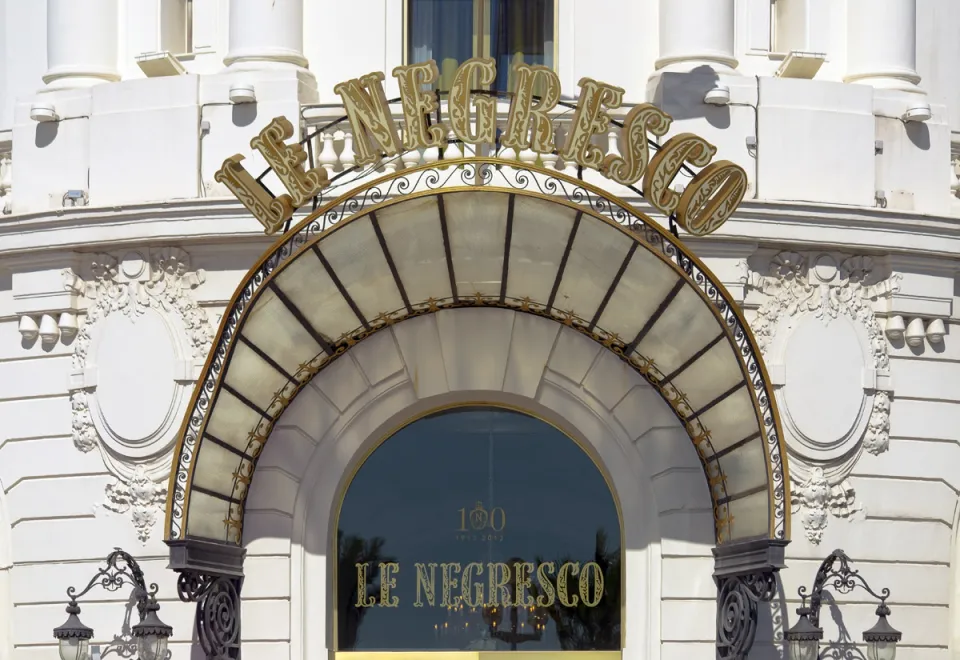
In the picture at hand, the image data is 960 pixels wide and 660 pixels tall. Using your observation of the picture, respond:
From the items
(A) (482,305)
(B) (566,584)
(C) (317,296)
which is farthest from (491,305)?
(B) (566,584)

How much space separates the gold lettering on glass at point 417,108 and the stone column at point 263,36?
2.83 meters

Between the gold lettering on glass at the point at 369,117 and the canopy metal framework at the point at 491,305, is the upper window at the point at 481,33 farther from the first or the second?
the gold lettering on glass at the point at 369,117

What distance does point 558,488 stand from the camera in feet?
74.1

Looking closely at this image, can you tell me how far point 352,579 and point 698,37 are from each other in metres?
7.25

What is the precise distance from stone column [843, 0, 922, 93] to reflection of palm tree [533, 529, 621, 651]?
6.56 m

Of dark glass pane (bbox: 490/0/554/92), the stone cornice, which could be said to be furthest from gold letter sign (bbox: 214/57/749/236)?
dark glass pane (bbox: 490/0/554/92)

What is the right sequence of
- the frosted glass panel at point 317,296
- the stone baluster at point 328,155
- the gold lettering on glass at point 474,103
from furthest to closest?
the stone baluster at point 328,155
the frosted glass panel at point 317,296
the gold lettering on glass at point 474,103

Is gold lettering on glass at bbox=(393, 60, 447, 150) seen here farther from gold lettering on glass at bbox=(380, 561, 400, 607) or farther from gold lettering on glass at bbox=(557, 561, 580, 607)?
gold lettering on glass at bbox=(557, 561, 580, 607)

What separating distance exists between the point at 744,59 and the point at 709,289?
13.3ft

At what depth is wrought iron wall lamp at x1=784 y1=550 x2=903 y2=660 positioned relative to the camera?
817 inches

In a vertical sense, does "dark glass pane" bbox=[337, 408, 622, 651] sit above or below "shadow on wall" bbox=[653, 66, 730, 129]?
below

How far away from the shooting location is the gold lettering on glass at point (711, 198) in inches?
808

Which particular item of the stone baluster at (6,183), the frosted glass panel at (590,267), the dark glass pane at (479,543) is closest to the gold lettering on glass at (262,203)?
the frosted glass panel at (590,267)

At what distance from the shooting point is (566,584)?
22219mm
